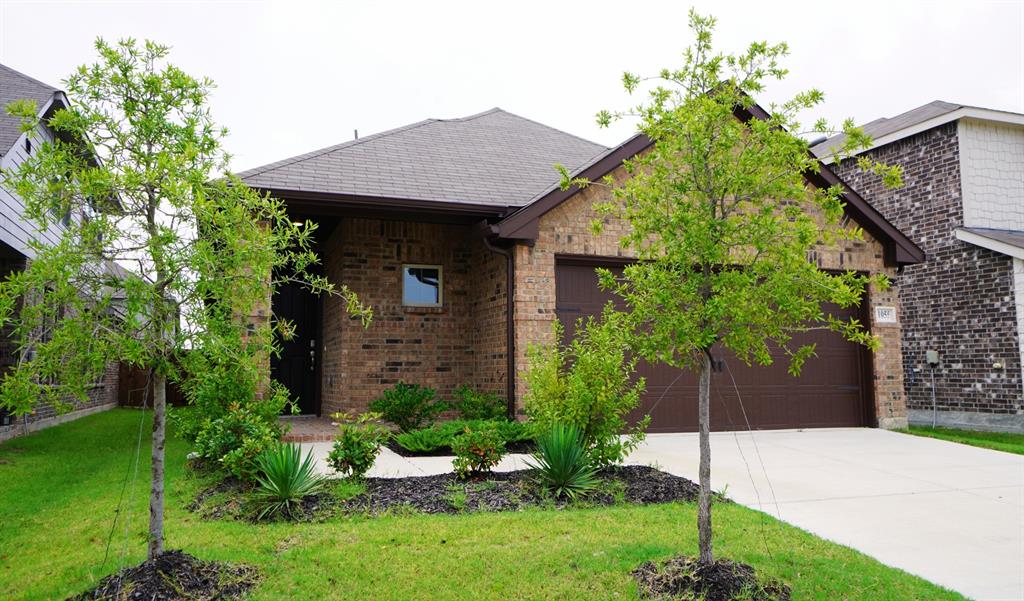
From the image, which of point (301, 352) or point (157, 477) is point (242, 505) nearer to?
point (157, 477)

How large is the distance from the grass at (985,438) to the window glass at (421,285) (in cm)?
841

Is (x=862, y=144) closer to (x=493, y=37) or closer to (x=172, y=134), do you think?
(x=172, y=134)

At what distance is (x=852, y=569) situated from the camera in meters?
4.41

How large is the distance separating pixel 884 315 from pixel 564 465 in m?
8.50

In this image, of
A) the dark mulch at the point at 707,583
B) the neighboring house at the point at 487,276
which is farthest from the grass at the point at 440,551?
the neighboring house at the point at 487,276

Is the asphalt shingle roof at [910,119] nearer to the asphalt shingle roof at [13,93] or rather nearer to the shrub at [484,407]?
the shrub at [484,407]

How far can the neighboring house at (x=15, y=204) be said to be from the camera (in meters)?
10.5

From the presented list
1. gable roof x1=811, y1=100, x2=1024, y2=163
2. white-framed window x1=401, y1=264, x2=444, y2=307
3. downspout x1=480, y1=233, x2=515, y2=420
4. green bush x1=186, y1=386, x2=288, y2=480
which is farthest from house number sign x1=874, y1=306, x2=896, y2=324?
green bush x1=186, y1=386, x2=288, y2=480

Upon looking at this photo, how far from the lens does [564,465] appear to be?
20.6ft

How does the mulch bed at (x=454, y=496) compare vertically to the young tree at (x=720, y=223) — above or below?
below

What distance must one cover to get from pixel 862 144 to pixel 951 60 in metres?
27.1

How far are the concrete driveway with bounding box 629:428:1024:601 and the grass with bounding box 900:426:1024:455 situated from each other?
18.0 inches

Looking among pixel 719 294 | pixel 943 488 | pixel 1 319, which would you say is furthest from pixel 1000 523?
pixel 1 319

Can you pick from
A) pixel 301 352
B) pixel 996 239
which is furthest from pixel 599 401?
pixel 996 239
